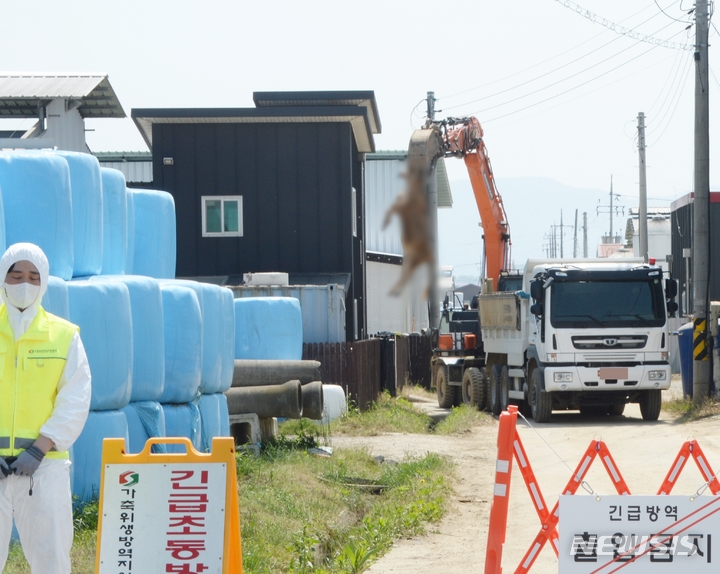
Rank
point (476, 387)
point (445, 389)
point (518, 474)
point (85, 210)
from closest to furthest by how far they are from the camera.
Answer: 1. point (85, 210)
2. point (518, 474)
3. point (476, 387)
4. point (445, 389)

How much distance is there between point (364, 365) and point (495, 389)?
3.25 meters

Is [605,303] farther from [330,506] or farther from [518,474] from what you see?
[330,506]

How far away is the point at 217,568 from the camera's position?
5504mm

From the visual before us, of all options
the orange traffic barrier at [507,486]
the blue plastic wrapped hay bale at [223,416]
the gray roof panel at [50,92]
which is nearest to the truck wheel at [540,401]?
the blue plastic wrapped hay bale at [223,416]

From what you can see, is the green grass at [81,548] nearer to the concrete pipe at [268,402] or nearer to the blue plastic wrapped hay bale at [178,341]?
the blue plastic wrapped hay bale at [178,341]

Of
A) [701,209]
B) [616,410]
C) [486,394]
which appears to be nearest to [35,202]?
[701,209]

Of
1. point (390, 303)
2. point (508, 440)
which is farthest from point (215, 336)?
point (390, 303)

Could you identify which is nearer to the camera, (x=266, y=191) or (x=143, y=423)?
(x=143, y=423)

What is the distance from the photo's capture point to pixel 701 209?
19.9m

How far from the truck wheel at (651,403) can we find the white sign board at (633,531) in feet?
43.8

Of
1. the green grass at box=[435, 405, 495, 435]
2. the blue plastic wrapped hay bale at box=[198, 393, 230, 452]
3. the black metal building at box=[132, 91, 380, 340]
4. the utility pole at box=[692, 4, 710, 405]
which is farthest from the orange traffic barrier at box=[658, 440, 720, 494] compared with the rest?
the black metal building at box=[132, 91, 380, 340]

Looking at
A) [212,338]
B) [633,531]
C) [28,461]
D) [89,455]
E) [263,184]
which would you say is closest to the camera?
[28,461]

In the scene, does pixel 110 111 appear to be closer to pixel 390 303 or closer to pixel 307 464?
pixel 307 464

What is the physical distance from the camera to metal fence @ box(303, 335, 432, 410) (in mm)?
19234
